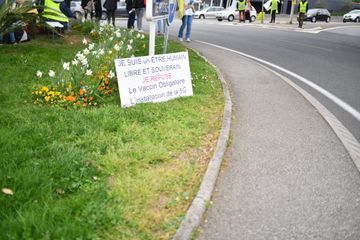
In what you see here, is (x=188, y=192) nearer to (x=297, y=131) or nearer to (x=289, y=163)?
(x=289, y=163)

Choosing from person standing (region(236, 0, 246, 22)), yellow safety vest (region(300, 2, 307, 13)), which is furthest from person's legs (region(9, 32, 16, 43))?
person standing (region(236, 0, 246, 22))

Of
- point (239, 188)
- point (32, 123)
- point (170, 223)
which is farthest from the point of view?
point (32, 123)

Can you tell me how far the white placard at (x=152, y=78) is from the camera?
5.73 m

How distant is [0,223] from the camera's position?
2939 millimetres

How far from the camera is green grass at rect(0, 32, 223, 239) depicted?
3037mm

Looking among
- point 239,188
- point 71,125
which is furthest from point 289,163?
point 71,125

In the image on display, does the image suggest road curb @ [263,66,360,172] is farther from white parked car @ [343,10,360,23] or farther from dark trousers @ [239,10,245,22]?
white parked car @ [343,10,360,23]

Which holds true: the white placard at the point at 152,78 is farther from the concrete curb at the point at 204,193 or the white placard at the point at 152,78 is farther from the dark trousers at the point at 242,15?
the dark trousers at the point at 242,15

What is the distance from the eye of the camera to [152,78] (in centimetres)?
608

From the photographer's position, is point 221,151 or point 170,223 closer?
point 170,223

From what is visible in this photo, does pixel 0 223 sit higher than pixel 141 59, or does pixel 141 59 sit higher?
pixel 141 59

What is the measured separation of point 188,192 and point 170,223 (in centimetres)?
53

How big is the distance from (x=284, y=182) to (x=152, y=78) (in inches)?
112

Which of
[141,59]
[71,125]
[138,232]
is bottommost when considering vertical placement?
[138,232]
